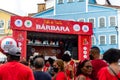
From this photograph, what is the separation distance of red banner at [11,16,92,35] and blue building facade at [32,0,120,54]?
59.5 ft

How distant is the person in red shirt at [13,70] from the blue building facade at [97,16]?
124 ft

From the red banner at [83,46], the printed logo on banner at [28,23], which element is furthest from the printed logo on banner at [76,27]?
the printed logo on banner at [28,23]

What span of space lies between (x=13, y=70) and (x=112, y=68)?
1.33 meters

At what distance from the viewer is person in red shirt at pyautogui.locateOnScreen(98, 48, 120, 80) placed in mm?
5750

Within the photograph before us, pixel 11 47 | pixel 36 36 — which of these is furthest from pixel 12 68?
pixel 36 36

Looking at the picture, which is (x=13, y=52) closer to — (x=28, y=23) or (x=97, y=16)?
(x=28, y=23)

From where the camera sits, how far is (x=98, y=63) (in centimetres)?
782

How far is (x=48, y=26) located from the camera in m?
24.5

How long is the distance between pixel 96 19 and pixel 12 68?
131 ft

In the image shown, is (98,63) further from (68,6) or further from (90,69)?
(68,6)

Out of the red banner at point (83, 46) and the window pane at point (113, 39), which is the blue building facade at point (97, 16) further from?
the red banner at point (83, 46)

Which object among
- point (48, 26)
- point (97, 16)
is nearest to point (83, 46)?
point (48, 26)

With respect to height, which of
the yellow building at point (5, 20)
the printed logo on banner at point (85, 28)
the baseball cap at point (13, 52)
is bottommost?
the baseball cap at point (13, 52)

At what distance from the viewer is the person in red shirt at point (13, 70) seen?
18.7 feet
